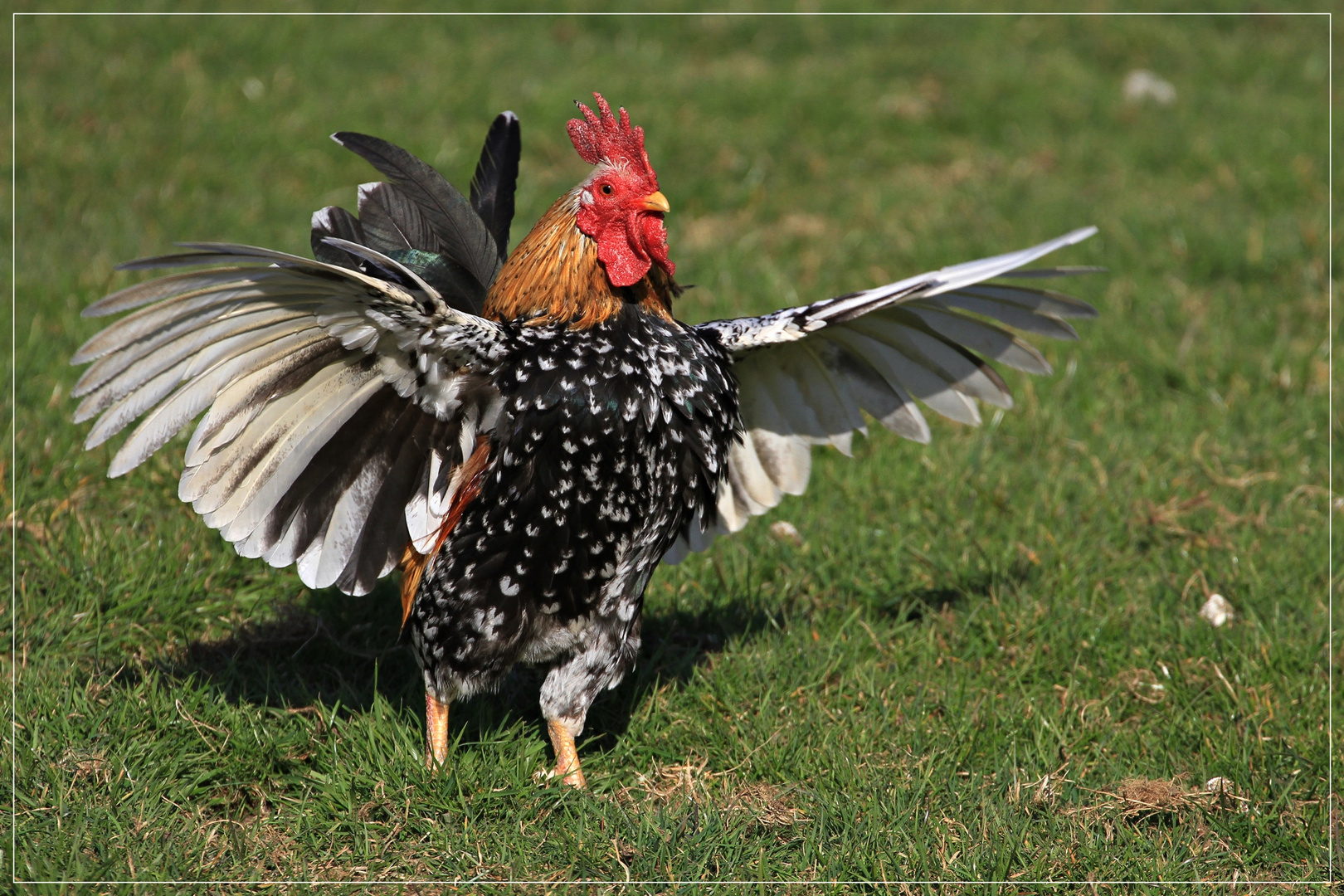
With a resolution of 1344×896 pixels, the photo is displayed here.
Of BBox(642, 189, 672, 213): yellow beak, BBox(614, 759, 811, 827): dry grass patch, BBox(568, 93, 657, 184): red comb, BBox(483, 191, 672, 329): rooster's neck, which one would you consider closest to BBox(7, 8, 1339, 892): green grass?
BBox(614, 759, 811, 827): dry grass patch

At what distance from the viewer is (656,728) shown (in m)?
3.83

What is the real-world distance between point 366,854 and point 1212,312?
5.36m

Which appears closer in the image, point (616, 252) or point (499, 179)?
point (616, 252)

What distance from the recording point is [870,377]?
4.11 meters

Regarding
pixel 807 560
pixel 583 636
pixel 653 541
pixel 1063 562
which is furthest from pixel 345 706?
pixel 1063 562

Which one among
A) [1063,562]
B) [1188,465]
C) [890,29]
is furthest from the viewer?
[890,29]

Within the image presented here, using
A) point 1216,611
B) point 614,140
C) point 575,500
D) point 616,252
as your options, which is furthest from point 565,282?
point 1216,611

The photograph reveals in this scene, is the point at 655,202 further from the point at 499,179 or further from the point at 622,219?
the point at 499,179

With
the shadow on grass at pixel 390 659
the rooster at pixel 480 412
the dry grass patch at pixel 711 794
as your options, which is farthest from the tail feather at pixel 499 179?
the dry grass patch at pixel 711 794

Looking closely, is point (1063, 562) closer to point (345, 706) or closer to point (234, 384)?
point (345, 706)

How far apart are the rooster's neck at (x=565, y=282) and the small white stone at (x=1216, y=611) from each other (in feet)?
8.15

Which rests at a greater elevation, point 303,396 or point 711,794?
point 303,396

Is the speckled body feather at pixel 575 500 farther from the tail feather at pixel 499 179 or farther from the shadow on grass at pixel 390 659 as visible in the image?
the tail feather at pixel 499 179

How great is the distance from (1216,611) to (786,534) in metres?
1.66
